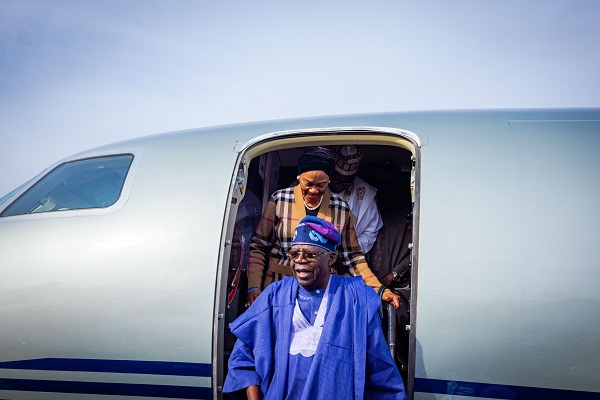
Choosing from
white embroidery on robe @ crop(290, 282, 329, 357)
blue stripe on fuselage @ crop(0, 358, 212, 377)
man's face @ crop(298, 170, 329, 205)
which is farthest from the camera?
man's face @ crop(298, 170, 329, 205)

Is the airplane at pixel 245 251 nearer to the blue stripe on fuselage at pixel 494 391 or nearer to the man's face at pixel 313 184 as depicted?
the blue stripe on fuselage at pixel 494 391

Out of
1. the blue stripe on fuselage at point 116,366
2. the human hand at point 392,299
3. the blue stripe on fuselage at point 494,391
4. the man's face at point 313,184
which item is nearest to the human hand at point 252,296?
the blue stripe on fuselage at point 116,366

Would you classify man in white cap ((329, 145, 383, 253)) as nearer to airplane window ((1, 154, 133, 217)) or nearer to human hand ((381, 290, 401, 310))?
human hand ((381, 290, 401, 310))

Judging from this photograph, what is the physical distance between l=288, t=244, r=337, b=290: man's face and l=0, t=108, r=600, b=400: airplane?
1.68 ft

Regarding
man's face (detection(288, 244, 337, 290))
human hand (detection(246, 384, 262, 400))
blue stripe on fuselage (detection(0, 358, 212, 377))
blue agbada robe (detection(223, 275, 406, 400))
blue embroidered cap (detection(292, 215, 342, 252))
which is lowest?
blue stripe on fuselage (detection(0, 358, 212, 377))

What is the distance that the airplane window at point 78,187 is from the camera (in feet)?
10.3

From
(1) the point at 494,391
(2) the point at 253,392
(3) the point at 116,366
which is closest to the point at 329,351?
(2) the point at 253,392

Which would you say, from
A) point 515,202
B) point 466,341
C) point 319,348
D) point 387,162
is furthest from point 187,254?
point 387,162

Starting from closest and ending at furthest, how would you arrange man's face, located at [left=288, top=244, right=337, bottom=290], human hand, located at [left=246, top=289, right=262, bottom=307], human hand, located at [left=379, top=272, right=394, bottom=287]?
man's face, located at [left=288, top=244, right=337, bottom=290]
human hand, located at [left=246, top=289, right=262, bottom=307]
human hand, located at [left=379, top=272, right=394, bottom=287]

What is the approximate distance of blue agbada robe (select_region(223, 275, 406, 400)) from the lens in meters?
2.09

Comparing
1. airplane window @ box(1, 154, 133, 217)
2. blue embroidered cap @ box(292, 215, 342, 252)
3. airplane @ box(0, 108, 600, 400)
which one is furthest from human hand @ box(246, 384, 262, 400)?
airplane window @ box(1, 154, 133, 217)

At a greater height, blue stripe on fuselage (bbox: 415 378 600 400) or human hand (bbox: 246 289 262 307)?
human hand (bbox: 246 289 262 307)

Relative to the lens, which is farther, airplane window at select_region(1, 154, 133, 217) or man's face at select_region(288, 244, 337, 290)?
airplane window at select_region(1, 154, 133, 217)

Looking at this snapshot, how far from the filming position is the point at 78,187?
3338mm
